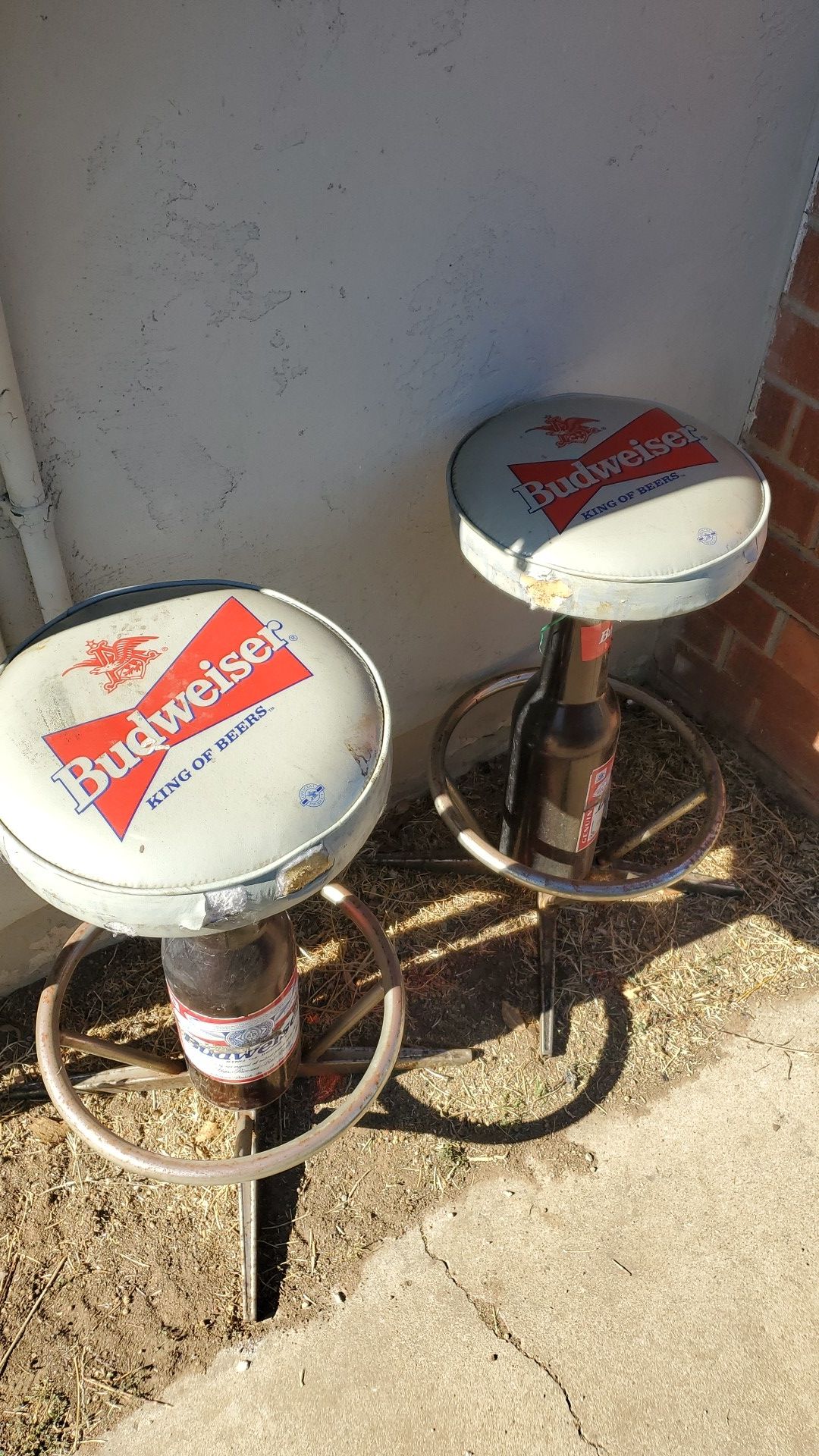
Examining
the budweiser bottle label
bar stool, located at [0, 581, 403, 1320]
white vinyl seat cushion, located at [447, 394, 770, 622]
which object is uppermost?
white vinyl seat cushion, located at [447, 394, 770, 622]

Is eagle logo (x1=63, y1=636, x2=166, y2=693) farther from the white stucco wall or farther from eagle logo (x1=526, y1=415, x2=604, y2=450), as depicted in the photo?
eagle logo (x1=526, y1=415, x2=604, y2=450)

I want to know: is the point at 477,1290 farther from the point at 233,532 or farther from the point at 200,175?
the point at 200,175

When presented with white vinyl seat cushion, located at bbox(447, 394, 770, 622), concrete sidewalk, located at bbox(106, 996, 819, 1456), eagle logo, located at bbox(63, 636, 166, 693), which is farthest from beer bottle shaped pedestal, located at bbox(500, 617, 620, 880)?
eagle logo, located at bbox(63, 636, 166, 693)

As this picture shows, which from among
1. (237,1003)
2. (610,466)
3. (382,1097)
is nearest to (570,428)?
(610,466)

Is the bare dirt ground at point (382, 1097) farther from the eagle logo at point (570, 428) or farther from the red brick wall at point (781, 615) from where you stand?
the eagle logo at point (570, 428)

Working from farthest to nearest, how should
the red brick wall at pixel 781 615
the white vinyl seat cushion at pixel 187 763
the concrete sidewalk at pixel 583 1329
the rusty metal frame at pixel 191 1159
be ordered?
the red brick wall at pixel 781 615
the concrete sidewalk at pixel 583 1329
the rusty metal frame at pixel 191 1159
the white vinyl seat cushion at pixel 187 763

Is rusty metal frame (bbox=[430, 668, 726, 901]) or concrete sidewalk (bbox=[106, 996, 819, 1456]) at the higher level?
rusty metal frame (bbox=[430, 668, 726, 901])

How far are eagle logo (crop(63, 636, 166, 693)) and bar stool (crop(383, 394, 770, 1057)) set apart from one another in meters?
0.55

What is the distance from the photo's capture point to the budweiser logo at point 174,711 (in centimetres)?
120

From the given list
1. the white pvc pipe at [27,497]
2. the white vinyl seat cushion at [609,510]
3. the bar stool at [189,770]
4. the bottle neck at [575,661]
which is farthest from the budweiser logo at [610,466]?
the white pvc pipe at [27,497]

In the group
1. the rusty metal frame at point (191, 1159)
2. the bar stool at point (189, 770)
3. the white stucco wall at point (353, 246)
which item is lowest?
the rusty metal frame at point (191, 1159)

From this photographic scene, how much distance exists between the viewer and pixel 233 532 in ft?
5.79

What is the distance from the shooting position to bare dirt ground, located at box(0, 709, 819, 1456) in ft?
5.79

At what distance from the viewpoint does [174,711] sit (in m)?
1.27
